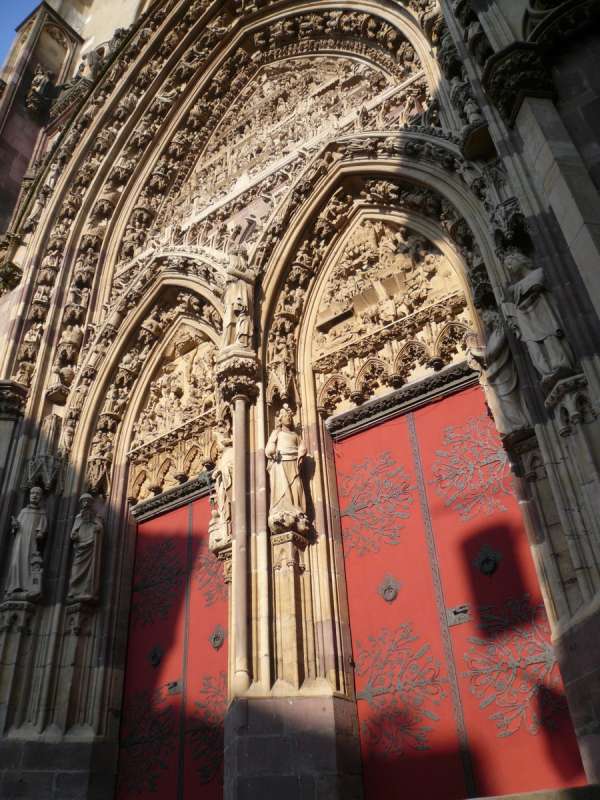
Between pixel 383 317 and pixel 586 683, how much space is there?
13.6ft

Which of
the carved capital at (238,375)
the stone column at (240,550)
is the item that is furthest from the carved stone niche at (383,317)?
the stone column at (240,550)

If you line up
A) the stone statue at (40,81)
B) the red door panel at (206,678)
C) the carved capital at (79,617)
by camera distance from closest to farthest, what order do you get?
1. the red door panel at (206,678)
2. the carved capital at (79,617)
3. the stone statue at (40,81)

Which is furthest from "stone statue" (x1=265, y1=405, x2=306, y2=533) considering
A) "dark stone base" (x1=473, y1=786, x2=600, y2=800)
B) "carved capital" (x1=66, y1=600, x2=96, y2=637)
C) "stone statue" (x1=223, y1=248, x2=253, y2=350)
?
"dark stone base" (x1=473, y1=786, x2=600, y2=800)

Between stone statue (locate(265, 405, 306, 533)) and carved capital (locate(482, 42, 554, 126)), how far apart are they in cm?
321

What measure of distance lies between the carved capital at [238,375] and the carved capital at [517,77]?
3.28 m

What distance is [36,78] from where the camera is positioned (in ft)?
43.6

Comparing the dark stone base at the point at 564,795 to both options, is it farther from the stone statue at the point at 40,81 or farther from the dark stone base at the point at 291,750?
the stone statue at the point at 40,81

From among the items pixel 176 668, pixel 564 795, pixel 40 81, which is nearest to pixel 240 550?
pixel 176 668

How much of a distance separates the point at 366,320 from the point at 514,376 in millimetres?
2540

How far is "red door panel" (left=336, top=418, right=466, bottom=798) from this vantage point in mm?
5129

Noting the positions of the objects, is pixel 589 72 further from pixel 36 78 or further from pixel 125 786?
pixel 36 78

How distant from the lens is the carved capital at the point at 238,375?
694cm

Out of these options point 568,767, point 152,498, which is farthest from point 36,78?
point 568,767

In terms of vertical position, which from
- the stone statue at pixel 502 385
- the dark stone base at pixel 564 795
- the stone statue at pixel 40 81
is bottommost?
the dark stone base at pixel 564 795
